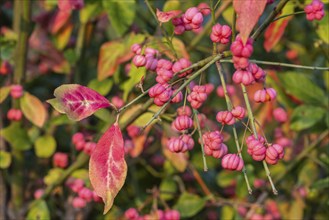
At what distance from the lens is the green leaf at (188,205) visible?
1.67 metres

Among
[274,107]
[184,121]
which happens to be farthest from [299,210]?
[184,121]

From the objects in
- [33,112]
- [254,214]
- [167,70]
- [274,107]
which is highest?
[167,70]

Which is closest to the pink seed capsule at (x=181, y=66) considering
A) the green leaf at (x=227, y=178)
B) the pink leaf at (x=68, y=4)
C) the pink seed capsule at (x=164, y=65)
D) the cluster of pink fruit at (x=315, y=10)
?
the pink seed capsule at (x=164, y=65)

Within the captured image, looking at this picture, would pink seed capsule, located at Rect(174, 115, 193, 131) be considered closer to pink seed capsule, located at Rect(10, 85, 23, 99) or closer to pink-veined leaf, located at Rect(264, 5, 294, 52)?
pink-veined leaf, located at Rect(264, 5, 294, 52)

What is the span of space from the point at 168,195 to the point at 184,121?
73cm

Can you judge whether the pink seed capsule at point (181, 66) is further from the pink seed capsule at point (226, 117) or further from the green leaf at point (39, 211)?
the green leaf at point (39, 211)

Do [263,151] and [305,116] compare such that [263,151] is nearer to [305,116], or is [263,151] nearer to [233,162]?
[233,162]

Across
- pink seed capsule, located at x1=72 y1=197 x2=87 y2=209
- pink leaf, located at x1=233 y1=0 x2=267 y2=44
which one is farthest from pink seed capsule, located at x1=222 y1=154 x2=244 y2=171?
pink seed capsule, located at x1=72 y1=197 x2=87 y2=209

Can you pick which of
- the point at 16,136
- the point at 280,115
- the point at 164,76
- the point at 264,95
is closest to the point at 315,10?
the point at 264,95

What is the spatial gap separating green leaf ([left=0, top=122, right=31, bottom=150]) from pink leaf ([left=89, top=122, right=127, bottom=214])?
0.68 m

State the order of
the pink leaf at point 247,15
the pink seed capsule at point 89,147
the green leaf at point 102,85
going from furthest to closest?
the green leaf at point 102,85 → the pink seed capsule at point 89,147 → the pink leaf at point 247,15

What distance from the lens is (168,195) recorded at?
69.5 inches

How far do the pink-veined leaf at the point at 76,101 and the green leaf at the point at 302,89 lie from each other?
79 centimetres

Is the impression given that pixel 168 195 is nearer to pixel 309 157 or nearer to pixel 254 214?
pixel 254 214
